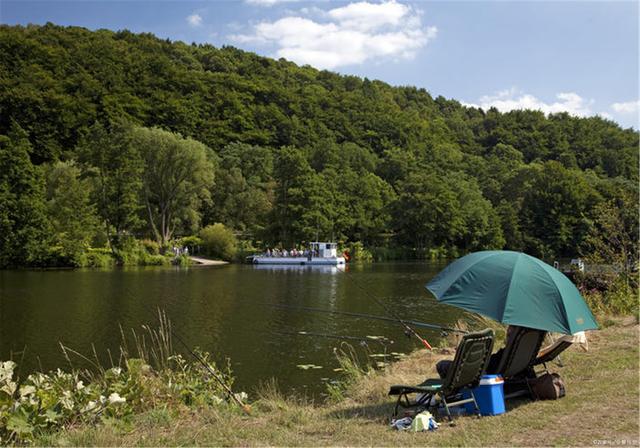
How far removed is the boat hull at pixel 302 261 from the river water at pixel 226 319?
17.6m

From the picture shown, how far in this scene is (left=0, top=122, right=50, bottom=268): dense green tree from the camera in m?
36.9

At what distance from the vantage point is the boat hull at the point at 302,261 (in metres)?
46.8

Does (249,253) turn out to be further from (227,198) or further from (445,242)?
(445,242)

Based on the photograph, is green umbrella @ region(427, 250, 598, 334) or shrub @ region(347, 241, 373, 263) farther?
shrub @ region(347, 241, 373, 263)

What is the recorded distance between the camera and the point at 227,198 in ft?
196

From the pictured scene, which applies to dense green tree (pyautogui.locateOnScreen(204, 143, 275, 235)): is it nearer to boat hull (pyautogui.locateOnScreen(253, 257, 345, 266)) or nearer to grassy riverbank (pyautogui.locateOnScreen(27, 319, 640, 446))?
boat hull (pyautogui.locateOnScreen(253, 257, 345, 266))

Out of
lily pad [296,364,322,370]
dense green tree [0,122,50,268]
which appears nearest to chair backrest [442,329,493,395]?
lily pad [296,364,322,370]

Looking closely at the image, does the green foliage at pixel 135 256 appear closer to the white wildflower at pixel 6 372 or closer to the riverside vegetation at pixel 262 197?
the riverside vegetation at pixel 262 197

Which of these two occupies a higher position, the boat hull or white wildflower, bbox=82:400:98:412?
white wildflower, bbox=82:400:98:412

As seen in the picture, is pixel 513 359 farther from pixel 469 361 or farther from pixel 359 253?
pixel 359 253

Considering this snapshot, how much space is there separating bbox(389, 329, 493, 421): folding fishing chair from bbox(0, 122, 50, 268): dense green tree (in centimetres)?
3711

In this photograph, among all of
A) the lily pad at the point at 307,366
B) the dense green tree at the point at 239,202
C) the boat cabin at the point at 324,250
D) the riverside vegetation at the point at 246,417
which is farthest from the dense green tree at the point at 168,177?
the riverside vegetation at the point at 246,417

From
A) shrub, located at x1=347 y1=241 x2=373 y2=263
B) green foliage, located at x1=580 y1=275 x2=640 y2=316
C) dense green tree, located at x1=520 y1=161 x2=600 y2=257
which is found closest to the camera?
green foliage, located at x1=580 y1=275 x2=640 y2=316

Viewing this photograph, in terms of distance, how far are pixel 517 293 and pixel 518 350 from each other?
2.70 feet
